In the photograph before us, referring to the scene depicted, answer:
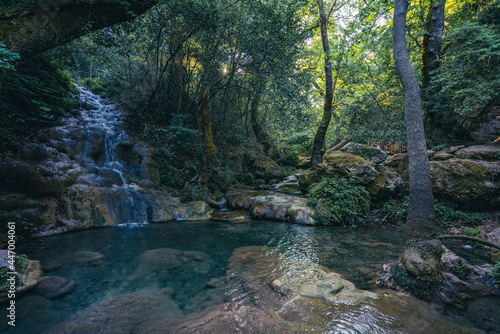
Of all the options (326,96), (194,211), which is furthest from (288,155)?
(194,211)

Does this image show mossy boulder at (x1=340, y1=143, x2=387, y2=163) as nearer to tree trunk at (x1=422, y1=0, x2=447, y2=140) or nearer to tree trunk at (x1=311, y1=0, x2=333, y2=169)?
tree trunk at (x1=311, y1=0, x2=333, y2=169)

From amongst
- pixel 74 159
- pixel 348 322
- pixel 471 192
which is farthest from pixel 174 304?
pixel 471 192

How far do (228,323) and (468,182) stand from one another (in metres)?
8.59

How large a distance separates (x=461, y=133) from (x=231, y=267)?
11.5 metres

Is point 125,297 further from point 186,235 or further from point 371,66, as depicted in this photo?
point 371,66

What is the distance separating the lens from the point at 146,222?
7.94 meters

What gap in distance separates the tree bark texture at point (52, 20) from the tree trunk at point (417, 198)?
6.08 m

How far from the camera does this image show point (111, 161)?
9.05 metres

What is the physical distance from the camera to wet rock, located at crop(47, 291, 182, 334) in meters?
2.64

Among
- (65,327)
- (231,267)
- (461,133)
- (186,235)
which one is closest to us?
(65,327)

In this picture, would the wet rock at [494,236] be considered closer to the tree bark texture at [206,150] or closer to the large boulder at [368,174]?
the large boulder at [368,174]

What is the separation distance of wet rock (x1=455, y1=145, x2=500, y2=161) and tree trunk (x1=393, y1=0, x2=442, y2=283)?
5.81m

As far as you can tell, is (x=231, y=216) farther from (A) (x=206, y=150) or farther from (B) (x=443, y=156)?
(B) (x=443, y=156)

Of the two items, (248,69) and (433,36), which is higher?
(433,36)
